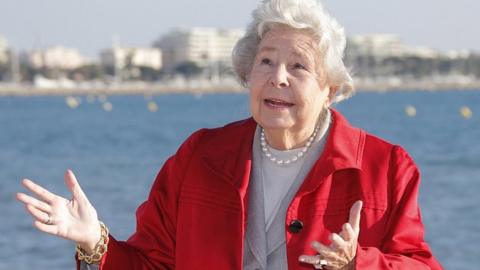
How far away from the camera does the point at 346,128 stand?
2.83m

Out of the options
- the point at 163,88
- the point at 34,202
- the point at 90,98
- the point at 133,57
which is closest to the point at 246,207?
the point at 34,202

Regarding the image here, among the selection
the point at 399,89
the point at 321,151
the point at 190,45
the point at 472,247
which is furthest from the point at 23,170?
the point at 190,45

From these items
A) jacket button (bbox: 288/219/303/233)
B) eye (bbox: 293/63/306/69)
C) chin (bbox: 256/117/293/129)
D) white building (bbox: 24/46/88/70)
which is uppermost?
eye (bbox: 293/63/306/69)

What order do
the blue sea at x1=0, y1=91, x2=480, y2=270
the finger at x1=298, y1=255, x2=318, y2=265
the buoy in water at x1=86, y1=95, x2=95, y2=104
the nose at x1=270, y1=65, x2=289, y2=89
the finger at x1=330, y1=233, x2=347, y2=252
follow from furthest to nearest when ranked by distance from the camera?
the buoy in water at x1=86, y1=95, x2=95, y2=104 → the blue sea at x1=0, y1=91, x2=480, y2=270 → the nose at x1=270, y1=65, x2=289, y2=89 → the finger at x1=298, y1=255, x2=318, y2=265 → the finger at x1=330, y1=233, x2=347, y2=252

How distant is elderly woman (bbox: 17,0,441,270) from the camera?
2.66m

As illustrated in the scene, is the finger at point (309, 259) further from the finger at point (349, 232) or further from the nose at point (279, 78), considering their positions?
the nose at point (279, 78)

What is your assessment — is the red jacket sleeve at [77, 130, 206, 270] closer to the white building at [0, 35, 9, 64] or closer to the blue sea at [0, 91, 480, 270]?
the blue sea at [0, 91, 480, 270]

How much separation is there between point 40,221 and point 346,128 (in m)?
0.89

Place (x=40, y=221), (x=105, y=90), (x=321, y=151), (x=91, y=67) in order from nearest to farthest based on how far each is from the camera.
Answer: (x=40, y=221) < (x=321, y=151) < (x=105, y=90) < (x=91, y=67)

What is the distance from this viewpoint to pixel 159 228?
9.36ft

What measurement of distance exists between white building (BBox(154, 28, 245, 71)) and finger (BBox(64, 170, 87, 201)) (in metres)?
137

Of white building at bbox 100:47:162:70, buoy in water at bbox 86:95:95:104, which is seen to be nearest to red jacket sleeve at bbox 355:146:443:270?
buoy in water at bbox 86:95:95:104

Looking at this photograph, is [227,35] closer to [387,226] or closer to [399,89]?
[399,89]

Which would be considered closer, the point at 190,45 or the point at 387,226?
the point at 387,226
